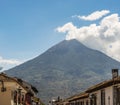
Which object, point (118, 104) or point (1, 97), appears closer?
point (118, 104)

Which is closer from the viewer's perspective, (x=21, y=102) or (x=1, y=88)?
(x=1, y=88)

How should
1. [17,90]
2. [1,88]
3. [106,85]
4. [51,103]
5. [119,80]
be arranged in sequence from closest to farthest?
[119,80] → [106,85] → [1,88] → [17,90] → [51,103]

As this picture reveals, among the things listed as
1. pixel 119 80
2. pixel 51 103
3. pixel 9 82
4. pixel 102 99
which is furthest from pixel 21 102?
pixel 51 103

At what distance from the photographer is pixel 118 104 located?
124ft

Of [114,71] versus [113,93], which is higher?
→ [114,71]

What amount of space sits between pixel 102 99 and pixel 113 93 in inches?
279

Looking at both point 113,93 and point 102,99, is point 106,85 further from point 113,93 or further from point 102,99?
point 102,99

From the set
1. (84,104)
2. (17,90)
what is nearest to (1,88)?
(17,90)

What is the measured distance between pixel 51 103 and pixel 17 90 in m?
94.2

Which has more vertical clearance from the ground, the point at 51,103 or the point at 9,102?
the point at 51,103

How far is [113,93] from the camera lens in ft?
129

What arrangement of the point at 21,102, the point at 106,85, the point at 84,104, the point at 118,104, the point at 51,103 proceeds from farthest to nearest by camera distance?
1. the point at 51,103
2. the point at 84,104
3. the point at 21,102
4. the point at 106,85
5. the point at 118,104

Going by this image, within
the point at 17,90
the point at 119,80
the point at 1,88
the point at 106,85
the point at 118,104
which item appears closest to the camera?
the point at 119,80

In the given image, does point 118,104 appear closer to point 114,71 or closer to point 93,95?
point 114,71
